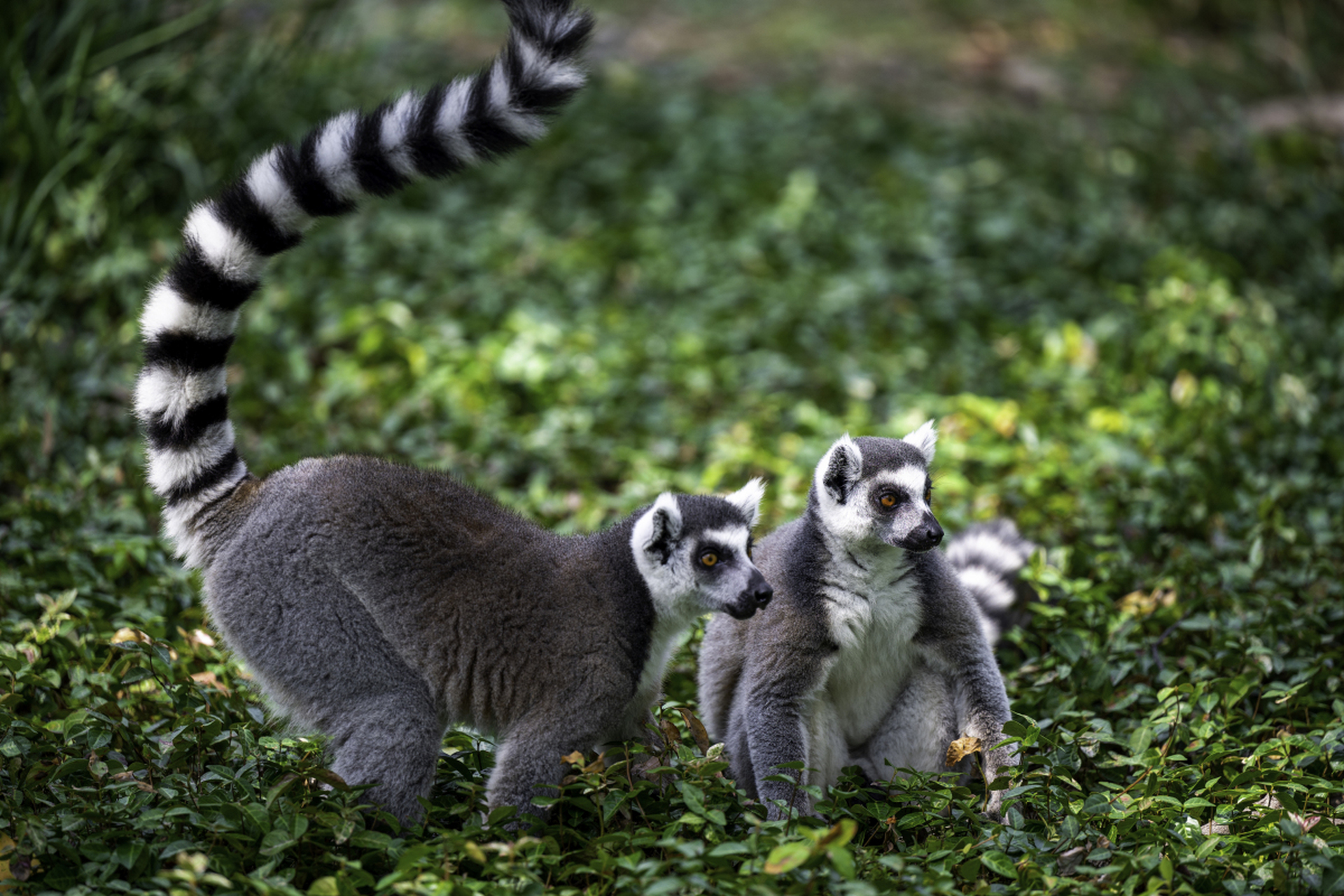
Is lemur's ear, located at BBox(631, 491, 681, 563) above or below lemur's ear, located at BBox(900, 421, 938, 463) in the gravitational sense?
above

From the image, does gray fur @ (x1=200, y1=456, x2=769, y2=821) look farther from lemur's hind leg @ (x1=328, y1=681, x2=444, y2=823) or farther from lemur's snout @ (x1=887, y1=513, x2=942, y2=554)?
lemur's snout @ (x1=887, y1=513, x2=942, y2=554)

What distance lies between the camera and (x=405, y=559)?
3.59m

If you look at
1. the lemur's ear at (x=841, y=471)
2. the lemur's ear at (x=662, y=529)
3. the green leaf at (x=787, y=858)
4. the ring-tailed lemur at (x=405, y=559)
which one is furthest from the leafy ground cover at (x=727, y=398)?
the lemur's ear at (x=841, y=471)

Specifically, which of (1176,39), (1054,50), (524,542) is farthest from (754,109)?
(524,542)

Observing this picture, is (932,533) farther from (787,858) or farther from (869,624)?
(787,858)

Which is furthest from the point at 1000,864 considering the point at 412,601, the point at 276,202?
the point at 276,202

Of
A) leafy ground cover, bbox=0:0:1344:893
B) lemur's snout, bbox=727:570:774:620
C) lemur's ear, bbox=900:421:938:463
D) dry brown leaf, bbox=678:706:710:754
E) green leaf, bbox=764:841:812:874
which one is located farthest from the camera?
lemur's ear, bbox=900:421:938:463

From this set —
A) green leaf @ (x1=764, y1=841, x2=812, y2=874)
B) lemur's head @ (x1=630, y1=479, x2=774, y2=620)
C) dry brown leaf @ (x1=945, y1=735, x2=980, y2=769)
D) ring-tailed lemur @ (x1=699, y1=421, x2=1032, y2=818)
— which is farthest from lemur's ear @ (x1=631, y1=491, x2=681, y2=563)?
dry brown leaf @ (x1=945, y1=735, x2=980, y2=769)

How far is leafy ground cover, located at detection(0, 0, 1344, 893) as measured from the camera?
133 inches

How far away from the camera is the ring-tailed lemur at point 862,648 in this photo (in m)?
Answer: 3.75

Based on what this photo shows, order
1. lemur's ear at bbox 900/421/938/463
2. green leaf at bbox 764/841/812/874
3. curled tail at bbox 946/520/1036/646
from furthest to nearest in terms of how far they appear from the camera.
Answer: curled tail at bbox 946/520/1036/646, lemur's ear at bbox 900/421/938/463, green leaf at bbox 764/841/812/874

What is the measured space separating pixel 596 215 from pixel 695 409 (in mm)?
3013

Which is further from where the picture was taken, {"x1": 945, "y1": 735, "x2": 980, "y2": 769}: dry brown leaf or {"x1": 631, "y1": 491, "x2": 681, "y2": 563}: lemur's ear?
{"x1": 945, "y1": 735, "x2": 980, "y2": 769}: dry brown leaf

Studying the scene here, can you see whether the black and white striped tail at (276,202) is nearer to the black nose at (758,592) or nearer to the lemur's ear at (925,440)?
the black nose at (758,592)
